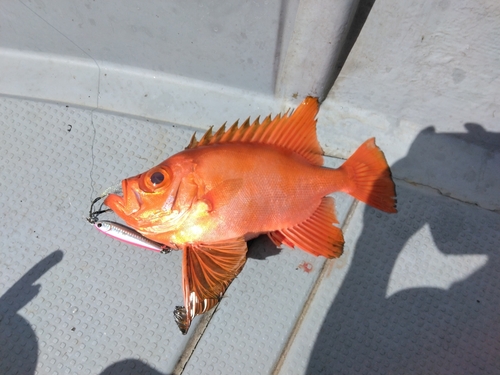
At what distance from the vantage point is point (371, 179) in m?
1.40

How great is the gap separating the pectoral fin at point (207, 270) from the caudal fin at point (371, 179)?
52 centimetres

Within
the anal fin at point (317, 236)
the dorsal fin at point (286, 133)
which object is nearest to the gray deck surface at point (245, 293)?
the anal fin at point (317, 236)

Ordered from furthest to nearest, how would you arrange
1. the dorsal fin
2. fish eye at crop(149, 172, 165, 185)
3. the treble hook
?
the treble hook, the dorsal fin, fish eye at crop(149, 172, 165, 185)

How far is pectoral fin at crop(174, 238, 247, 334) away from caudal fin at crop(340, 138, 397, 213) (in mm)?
518

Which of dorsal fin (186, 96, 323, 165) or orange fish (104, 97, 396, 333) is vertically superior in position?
dorsal fin (186, 96, 323, 165)

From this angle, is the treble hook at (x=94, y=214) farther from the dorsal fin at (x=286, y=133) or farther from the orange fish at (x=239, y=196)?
the dorsal fin at (x=286, y=133)

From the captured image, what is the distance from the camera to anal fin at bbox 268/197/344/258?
1.39m

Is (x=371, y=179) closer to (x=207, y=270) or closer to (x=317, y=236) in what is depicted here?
(x=317, y=236)

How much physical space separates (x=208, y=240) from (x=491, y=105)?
1.39 metres

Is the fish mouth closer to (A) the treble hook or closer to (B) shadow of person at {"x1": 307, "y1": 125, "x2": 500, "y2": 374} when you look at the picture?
(A) the treble hook

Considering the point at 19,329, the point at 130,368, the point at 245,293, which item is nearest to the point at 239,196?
the point at 245,293

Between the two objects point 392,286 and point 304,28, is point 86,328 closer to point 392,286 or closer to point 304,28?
point 392,286

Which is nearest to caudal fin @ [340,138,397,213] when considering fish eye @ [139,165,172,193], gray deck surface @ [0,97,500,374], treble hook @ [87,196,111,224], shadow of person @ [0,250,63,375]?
gray deck surface @ [0,97,500,374]

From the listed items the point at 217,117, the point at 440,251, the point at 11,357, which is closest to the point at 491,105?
the point at 440,251
